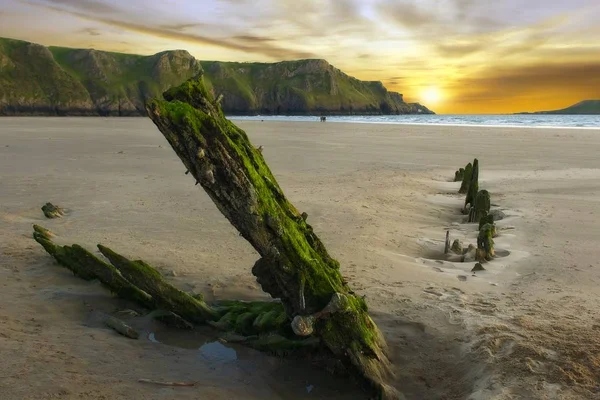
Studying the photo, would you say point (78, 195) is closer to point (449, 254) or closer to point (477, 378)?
point (449, 254)

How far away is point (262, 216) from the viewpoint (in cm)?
458

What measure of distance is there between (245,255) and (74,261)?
2868 mm

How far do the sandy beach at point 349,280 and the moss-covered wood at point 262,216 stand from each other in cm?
44

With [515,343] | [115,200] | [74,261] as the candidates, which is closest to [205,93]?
[74,261]

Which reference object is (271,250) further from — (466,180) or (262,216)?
(466,180)

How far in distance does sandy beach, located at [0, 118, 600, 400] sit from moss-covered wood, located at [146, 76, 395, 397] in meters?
0.44

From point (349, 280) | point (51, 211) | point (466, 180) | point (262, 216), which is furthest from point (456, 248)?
point (51, 211)

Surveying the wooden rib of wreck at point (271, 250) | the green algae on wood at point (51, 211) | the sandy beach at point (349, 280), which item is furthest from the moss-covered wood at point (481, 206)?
the green algae on wood at point (51, 211)

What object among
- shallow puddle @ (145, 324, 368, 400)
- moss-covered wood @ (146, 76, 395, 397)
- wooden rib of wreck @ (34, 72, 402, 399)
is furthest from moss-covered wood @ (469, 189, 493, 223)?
shallow puddle @ (145, 324, 368, 400)

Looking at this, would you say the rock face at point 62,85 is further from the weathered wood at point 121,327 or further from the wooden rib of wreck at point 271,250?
the wooden rib of wreck at point 271,250

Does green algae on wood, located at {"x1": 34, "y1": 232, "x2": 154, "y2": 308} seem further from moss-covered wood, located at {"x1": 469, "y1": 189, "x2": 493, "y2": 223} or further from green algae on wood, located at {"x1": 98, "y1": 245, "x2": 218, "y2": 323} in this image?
moss-covered wood, located at {"x1": 469, "y1": 189, "x2": 493, "y2": 223}

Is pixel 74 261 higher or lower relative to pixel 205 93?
lower

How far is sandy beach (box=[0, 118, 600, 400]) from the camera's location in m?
4.57

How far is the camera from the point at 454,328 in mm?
5918
